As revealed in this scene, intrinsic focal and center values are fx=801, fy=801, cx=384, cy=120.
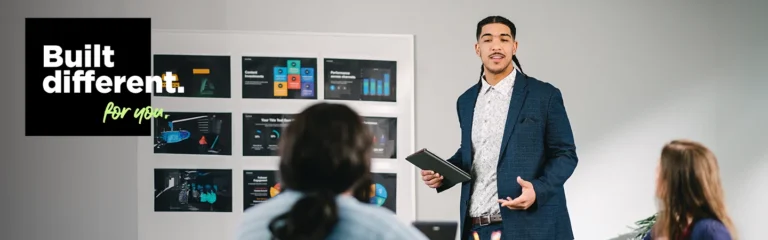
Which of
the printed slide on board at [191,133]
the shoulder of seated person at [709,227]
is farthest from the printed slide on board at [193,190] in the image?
the shoulder of seated person at [709,227]

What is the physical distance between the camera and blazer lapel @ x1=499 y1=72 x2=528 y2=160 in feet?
10.2

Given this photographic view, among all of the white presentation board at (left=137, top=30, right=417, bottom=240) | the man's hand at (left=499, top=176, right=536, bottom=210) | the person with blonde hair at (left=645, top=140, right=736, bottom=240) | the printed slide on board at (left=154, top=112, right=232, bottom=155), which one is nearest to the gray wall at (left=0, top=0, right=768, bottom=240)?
the white presentation board at (left=137, top=30, right=417, bottom=240)

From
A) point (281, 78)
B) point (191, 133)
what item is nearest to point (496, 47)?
point (281, 78)

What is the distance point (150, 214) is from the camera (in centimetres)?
407

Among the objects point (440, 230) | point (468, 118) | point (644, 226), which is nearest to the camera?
point (440, 230)

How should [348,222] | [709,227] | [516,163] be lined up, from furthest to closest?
1. [516,163]
2. [709,227]
3. [348,222]

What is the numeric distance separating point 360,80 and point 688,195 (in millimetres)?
2086

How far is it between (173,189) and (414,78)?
1.36 m

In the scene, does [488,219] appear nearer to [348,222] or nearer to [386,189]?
[386,189]

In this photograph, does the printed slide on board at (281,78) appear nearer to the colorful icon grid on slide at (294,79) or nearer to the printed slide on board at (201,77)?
the colorful icon grid on slide at (294,79)

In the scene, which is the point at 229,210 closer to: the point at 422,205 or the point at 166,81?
the point at 166,81

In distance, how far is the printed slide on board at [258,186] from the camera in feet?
13.4

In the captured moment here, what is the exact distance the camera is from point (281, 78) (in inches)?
162

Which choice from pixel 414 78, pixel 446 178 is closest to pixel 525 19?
pixel 414 78
